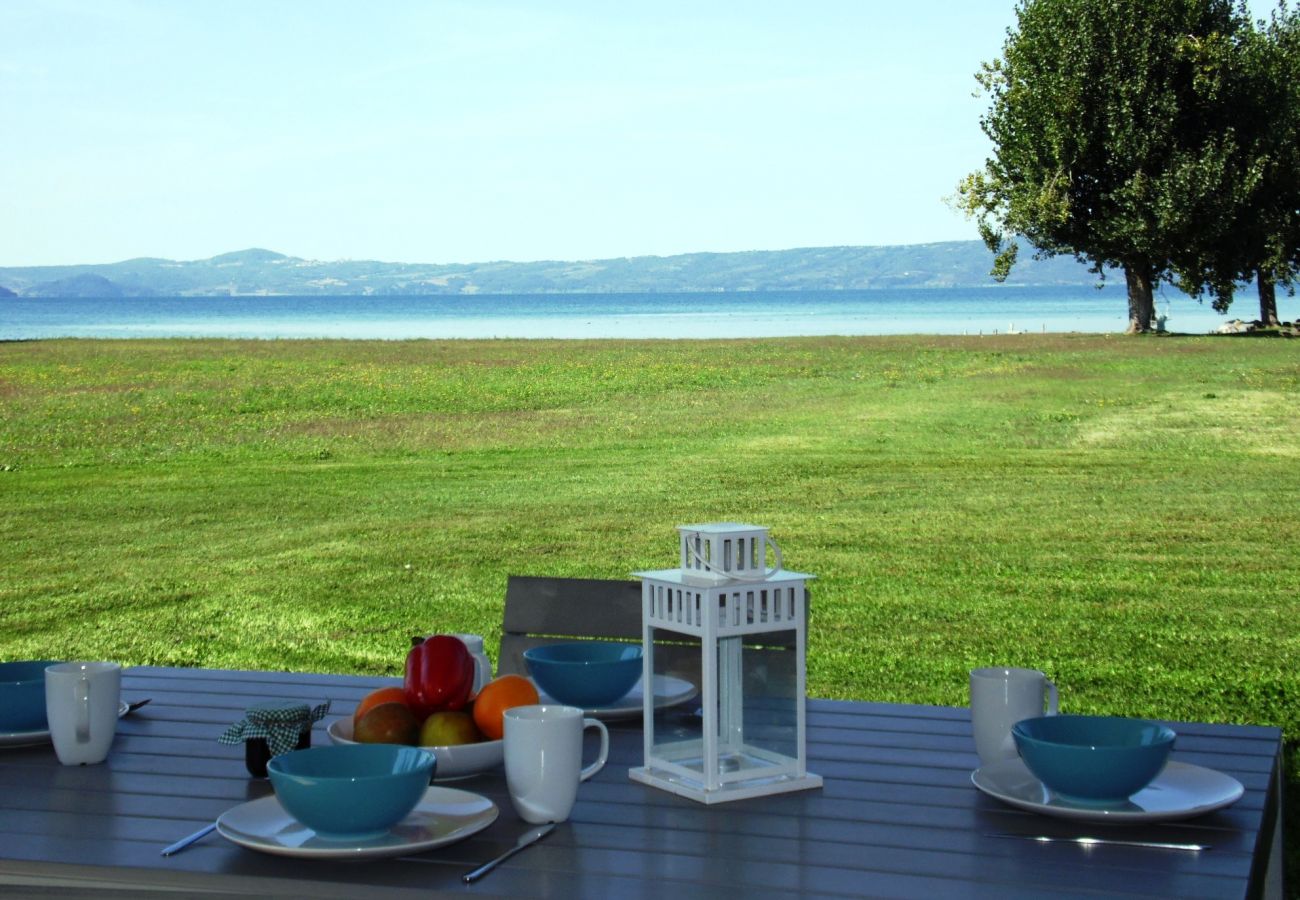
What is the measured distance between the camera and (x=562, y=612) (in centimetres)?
354

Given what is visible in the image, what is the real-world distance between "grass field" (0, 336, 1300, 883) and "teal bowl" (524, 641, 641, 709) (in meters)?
2.67

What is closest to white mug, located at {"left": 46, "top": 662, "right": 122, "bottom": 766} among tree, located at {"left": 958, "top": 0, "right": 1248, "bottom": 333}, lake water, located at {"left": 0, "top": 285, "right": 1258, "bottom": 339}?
tree, located at {"left": 958, "top": 0, "right": 1248, "bottom": 333}

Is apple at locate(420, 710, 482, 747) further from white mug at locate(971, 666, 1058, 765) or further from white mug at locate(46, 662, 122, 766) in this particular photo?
white mug at locate(971, 666, 1058, 765)

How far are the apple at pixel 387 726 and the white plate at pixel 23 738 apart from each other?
1.77ft

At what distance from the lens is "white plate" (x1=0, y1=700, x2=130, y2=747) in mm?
2613

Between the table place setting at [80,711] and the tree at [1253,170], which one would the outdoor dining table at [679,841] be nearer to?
the table place setting at [80,711]

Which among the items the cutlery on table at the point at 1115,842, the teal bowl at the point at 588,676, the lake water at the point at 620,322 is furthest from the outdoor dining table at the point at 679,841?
the lake water at the point at 620,322

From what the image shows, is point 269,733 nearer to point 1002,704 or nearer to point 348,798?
point 348,798

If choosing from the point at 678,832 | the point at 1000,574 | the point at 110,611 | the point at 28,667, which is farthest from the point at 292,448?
the point at 678,832

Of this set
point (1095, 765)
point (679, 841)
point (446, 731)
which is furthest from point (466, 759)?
point (1095, 765)

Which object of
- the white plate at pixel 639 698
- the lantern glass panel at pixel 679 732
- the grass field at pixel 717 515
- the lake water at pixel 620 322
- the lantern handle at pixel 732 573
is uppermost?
the lantern handle at pixel 732 573

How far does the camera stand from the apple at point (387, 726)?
235 cm

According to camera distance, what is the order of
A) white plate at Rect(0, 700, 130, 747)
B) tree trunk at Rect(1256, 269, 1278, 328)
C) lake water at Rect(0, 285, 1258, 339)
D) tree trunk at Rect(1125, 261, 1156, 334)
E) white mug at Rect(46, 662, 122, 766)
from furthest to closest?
1. lake water at Rect(0, 285, 1258, 339)
2. tree trunk at Rect(1125, 261, 1156, 334)
3. tree trunk at Rect(1256, 269, 1278, 328)
4. white plate at Rect(0, 700, 130, 747)
5. white mug at Rect(46, 662, 122, 766)

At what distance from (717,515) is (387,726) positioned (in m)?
7.89
